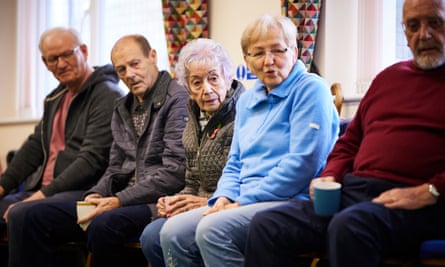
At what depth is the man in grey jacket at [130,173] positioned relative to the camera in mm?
2883

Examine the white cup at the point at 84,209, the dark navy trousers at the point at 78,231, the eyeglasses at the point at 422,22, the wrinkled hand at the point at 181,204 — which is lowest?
the dark navy trousers at the point at 78,231

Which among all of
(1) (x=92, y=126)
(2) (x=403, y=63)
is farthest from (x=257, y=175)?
(1) (x=92, y=126)

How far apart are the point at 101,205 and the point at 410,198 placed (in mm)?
1491

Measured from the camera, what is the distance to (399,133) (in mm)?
2174

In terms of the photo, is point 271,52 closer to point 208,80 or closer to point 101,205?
point 208,80

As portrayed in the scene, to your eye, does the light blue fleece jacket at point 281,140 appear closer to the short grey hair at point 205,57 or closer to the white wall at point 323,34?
the short grey hair at point 205,57

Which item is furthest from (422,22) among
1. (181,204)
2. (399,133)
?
(181,204)

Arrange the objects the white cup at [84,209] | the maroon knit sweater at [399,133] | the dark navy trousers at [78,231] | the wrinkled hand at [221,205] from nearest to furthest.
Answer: the maroon knit sweater at [399,133]
the wrinkled hand at [221,205]
the dark navy trousers at [78,231]
the white cup at [84,209]

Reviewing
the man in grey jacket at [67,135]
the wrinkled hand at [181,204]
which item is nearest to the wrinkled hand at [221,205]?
the wrinkled hand at [181,204]

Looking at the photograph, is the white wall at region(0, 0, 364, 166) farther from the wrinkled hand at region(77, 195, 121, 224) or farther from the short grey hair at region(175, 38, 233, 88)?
the wrinkled hand at region(77, 195, 121, 224)

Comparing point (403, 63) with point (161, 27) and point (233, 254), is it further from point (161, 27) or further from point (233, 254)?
point (161, 27)

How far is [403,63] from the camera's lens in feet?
7.66

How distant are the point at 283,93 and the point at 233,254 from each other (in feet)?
2.02

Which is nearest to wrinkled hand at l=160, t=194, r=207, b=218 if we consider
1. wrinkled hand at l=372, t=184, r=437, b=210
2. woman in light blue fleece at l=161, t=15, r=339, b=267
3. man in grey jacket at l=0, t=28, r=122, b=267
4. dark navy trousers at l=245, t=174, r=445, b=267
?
woman in light blue fleece at l=161, t=15, r=339, b=267
